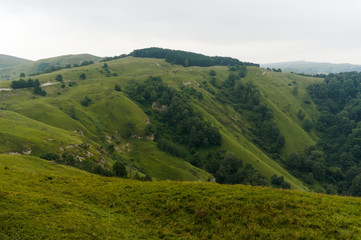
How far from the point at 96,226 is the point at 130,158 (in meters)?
94.4

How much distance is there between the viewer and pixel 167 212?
2327 centimetres

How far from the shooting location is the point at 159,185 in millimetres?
→ 28703

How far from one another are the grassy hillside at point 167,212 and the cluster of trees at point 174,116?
371 ft

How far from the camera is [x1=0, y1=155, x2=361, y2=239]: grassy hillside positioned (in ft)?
60.4

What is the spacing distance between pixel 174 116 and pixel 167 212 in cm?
13884

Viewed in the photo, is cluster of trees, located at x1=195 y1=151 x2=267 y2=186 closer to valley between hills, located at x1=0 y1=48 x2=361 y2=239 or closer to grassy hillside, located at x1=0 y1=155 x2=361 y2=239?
valley between hills, located at x1=0 y1=48 x2=361 y2=239

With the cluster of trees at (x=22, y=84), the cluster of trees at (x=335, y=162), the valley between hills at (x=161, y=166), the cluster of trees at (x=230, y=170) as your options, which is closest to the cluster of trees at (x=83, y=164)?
the valley between hills at (x=161, y=166)

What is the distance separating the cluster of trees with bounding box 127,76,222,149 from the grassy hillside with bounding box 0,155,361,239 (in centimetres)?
11310

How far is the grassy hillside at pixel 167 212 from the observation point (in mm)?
18422

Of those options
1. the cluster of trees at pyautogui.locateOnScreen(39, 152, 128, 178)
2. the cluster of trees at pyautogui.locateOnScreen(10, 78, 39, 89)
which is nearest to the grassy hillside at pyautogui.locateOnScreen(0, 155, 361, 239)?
the cluster of trees at pyautogui.locateOnScreen(39, 152, 128, 178)

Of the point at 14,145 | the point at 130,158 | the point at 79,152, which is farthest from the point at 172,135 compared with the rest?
the point at 14,145

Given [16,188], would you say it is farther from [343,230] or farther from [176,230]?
[343,230]

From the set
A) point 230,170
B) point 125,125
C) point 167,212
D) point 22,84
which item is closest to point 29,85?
point 22,84

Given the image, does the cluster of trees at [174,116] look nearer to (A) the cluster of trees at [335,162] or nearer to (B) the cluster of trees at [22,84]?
(A) the cluster of trees at [335,162]
